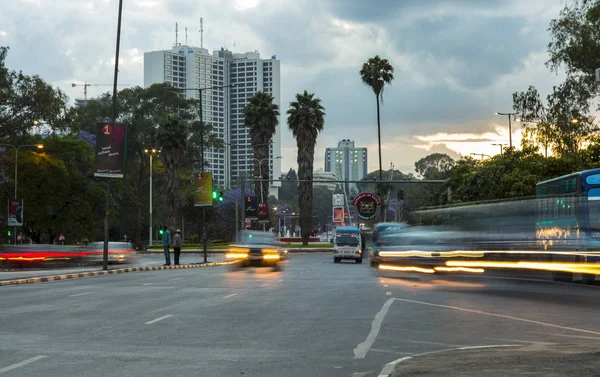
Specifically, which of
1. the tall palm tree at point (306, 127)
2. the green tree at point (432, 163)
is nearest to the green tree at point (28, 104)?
the tall palm tree at point (306, 127)

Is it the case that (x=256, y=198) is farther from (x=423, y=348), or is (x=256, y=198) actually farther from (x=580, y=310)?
(x=423, y=348)

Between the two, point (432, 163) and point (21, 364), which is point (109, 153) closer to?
point (21, 364)

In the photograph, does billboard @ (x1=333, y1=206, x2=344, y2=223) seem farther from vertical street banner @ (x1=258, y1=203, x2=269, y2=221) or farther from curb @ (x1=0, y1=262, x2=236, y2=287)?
curb @ (x1=0, y1=262, x2=236, y2=287)

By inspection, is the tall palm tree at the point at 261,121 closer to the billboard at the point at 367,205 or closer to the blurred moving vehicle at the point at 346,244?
the billboard at the point at 367,205

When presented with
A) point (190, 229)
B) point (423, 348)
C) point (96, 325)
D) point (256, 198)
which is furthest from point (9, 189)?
point (423, 348)

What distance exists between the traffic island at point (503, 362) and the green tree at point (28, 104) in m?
57.6

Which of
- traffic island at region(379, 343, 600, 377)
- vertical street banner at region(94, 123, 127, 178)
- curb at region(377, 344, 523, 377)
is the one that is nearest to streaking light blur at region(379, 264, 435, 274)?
vertical street banner at region(94, 123, 127, 178)

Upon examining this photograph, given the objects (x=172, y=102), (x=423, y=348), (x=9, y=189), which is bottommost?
(x=423, y=348)

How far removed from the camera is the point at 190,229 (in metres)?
130

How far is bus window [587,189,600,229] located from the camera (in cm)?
2769

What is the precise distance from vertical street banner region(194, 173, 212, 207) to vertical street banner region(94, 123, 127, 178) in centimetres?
2304

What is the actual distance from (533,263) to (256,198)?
6645 centimetres

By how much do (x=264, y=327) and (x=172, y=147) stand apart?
78931mm

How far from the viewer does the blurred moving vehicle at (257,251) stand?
45031 mm
